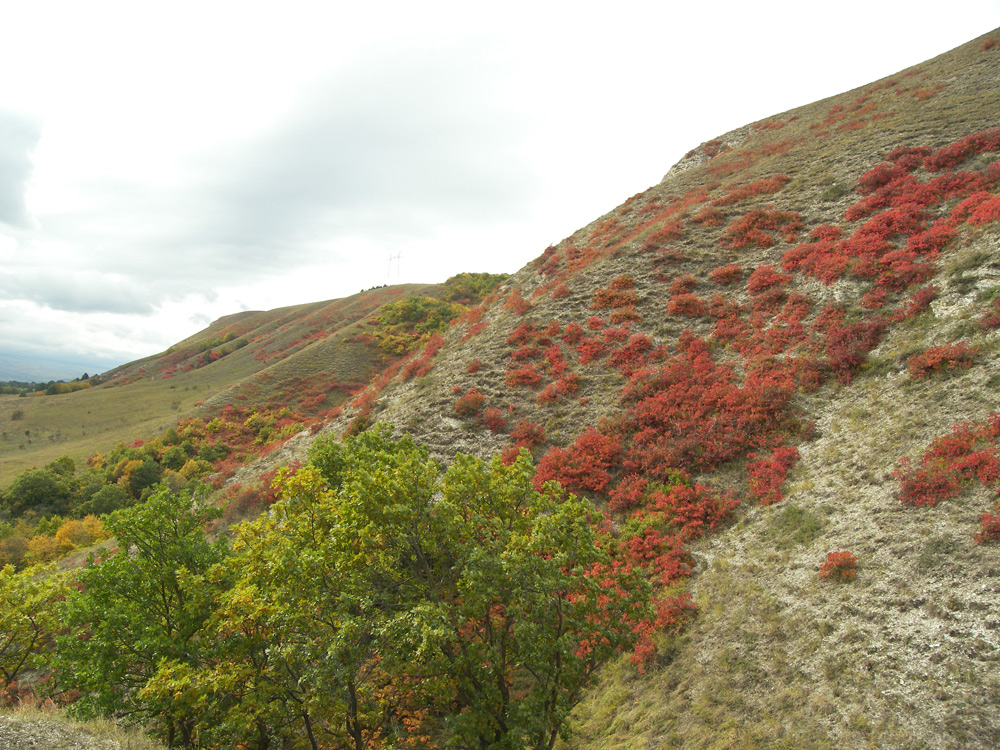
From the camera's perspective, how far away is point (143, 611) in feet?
44.0

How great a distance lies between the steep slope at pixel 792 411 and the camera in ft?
32.7

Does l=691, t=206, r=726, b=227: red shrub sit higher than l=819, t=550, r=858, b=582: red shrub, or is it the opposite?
l=691, t=206, r=726, b=227: red shrub

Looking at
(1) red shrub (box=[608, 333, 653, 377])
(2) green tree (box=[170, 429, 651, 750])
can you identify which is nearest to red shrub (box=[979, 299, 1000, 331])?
(1) red shrub (box=[608, 333, 653, 377])

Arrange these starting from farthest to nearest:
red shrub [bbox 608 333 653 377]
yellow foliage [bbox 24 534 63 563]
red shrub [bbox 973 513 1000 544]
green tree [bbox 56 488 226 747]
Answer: yellow foliage [bbox 24 534 63 563] → red shrub [bbox 608 333 653 377] → green tree [bbox 56 488 226 747] → red shrub [bbox 973 513 1000 544]

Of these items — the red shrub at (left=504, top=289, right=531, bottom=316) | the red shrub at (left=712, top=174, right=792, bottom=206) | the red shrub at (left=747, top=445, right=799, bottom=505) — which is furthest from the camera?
the red shrub at (left=712, top=174, right=792, bottom=206)

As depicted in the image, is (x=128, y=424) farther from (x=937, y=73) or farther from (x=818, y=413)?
(x=937, y=73)

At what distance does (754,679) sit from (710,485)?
8.37 metres

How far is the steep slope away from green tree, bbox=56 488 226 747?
440 inches

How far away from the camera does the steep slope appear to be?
32.7ft

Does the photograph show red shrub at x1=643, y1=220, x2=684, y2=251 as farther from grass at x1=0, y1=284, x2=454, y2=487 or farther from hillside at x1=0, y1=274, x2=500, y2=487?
grass at x1=0, y1=284, x2=454, y2=487

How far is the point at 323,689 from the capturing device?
862 centimetres

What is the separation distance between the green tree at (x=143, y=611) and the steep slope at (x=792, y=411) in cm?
1117

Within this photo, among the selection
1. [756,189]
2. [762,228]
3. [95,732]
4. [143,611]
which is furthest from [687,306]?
[95,732]

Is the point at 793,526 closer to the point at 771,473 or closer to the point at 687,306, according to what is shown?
the point at 771,473
